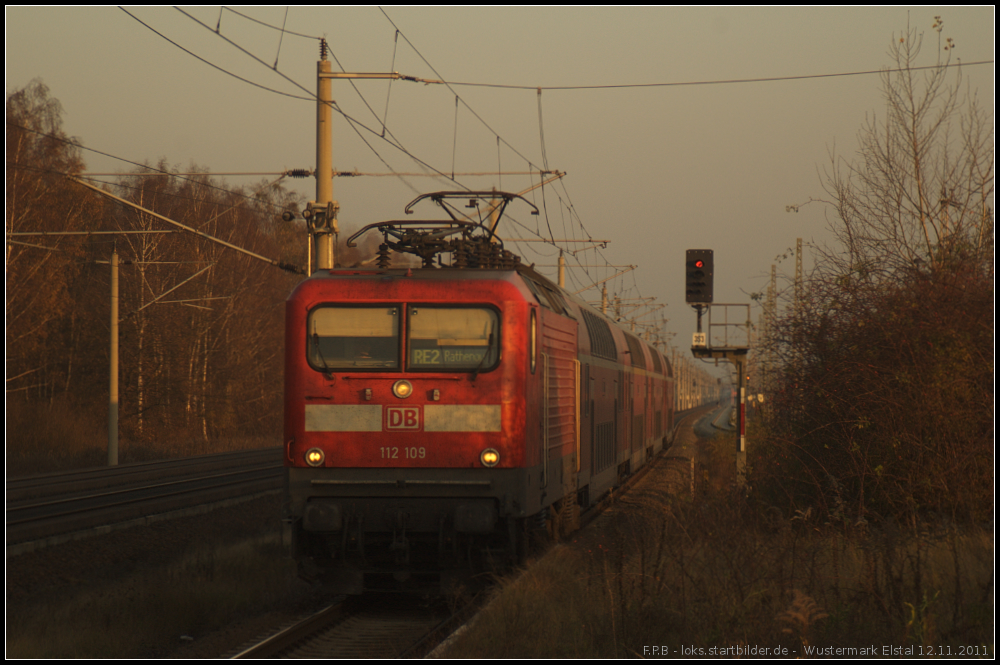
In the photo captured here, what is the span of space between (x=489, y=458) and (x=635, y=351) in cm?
1243

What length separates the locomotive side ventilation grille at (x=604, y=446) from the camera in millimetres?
14312

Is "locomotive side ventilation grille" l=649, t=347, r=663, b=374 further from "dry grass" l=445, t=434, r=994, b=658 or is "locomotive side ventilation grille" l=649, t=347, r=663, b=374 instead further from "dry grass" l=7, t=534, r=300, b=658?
"dry grass" l=445, t=434, r=994, b=658

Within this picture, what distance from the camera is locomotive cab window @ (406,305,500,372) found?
29.7 ft

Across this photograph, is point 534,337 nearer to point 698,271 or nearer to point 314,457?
point 314,457

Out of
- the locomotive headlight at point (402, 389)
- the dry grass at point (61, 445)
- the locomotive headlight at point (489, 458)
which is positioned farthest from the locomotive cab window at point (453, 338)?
the dry grass at point (61, 445)

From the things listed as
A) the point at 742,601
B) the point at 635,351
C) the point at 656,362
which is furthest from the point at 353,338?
the point at 656,362

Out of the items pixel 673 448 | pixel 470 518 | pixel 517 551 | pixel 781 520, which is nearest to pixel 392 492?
pixel 470 518

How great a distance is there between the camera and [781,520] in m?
8.20

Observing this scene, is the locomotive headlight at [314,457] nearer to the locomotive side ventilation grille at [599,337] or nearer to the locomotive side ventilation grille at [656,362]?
the locomotive side ventilation grille at [599,337]

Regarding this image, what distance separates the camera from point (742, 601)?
700cm

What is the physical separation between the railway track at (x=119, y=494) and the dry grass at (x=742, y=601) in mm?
7225

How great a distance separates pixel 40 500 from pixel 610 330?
10.3 meters

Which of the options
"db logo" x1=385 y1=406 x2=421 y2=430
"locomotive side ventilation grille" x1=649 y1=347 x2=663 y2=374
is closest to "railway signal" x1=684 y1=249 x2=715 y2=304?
"locomotive side ventilation grille" x1=649 y1=347 x2=663 y2=374

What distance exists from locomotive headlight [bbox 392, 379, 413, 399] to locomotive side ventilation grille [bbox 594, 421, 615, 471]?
5.68 meters
